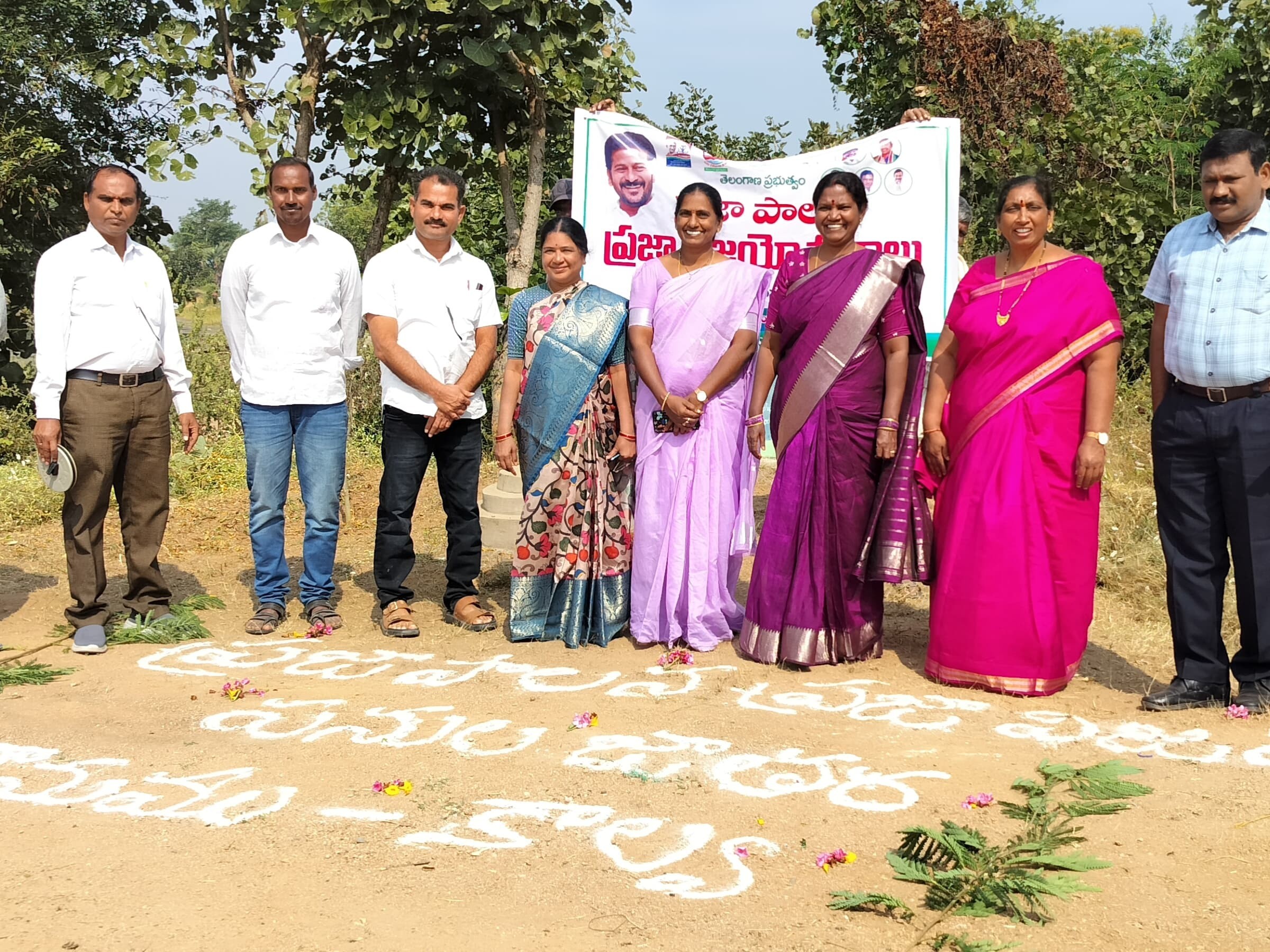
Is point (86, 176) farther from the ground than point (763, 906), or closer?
farther from the ground

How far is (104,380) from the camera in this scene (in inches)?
197

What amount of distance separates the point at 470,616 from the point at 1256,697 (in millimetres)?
3180

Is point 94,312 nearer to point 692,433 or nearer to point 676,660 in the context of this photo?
point 692,433

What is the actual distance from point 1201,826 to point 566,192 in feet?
14.9

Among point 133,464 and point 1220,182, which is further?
point 133,464

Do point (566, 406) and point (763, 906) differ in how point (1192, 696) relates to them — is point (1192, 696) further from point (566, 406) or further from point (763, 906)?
point (566, 406)

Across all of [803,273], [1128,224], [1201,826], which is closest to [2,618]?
[803,273]

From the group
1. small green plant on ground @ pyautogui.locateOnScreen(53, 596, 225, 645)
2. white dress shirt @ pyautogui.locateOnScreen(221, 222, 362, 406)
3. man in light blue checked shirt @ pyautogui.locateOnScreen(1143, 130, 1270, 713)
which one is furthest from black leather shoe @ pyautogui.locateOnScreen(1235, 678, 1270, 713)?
small green plant on ground @ pyautogui.locateOnScreen(53, 596, 225, 645)

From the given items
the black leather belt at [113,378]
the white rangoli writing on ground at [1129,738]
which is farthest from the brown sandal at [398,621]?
the white rangoli writing on ground at [1129,738]

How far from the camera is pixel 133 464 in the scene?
17.1 feet

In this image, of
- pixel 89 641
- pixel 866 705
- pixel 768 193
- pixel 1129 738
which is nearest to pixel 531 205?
pixel 768 193

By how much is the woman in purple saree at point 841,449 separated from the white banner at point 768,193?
5.86 feet

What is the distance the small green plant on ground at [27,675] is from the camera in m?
4.66

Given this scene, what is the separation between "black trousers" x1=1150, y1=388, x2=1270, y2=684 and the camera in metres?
4.15
